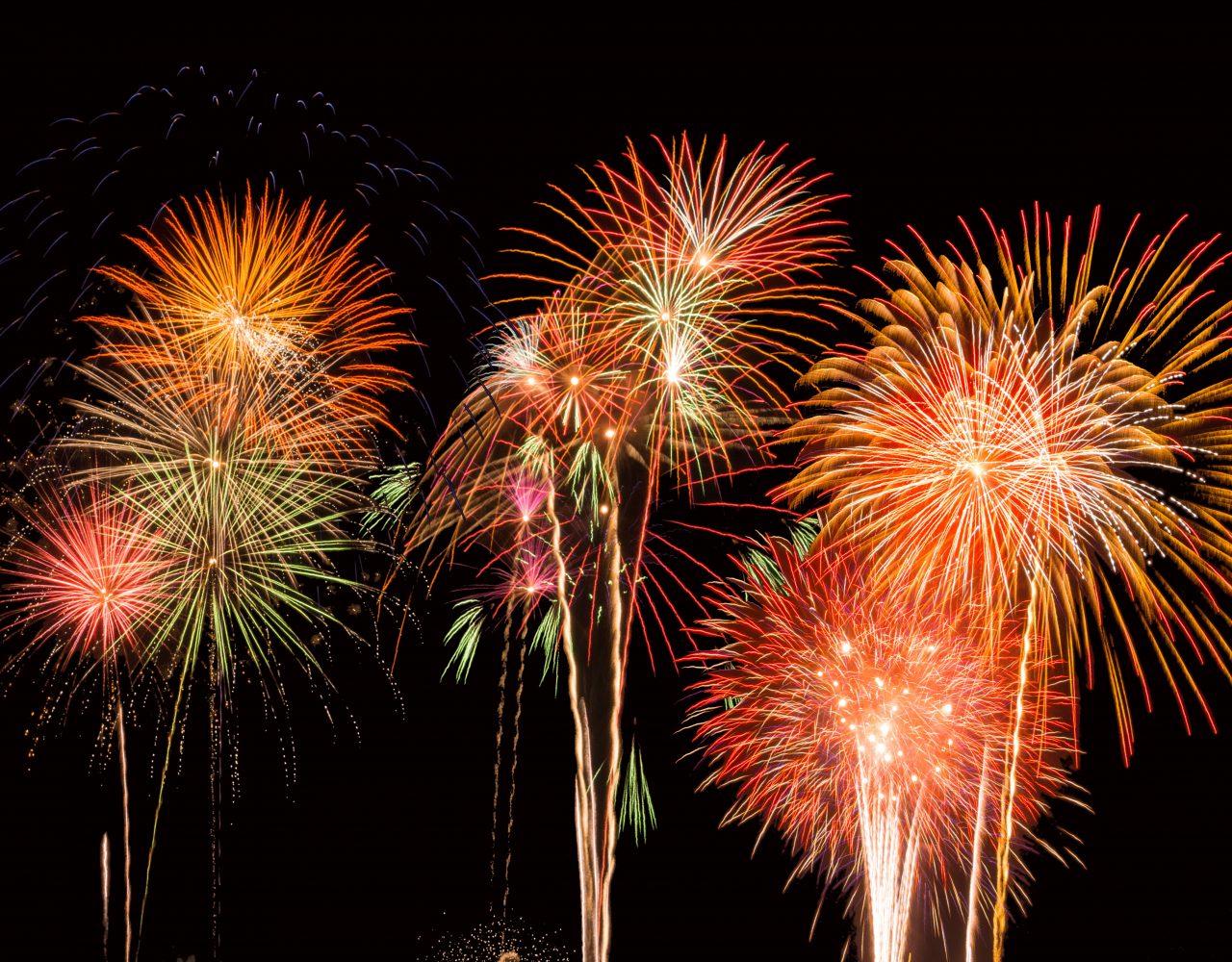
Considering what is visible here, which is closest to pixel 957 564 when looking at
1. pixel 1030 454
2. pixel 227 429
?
pixel 1030 454

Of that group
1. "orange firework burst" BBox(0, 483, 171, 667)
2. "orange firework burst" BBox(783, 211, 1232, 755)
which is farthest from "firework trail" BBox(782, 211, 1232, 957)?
"orange firework burst" BBox(0, 483, 171, 667)

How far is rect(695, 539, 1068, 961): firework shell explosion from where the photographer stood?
22156 mm

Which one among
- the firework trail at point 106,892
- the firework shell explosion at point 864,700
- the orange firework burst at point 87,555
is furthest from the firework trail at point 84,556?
the firework shell explosion at point 864,700

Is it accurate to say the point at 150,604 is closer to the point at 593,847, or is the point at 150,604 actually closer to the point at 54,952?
the point at 593,847

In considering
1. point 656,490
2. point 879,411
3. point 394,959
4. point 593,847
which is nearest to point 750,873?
point 394,959

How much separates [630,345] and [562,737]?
20.9m

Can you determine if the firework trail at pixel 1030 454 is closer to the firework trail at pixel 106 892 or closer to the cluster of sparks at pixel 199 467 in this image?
the cluster of sparks at pixel 199 467

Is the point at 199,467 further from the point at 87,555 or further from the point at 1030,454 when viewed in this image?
the point at 1030,454

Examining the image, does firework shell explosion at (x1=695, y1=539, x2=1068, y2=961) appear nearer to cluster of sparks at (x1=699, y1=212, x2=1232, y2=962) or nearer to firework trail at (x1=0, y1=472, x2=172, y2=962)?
cluster of sparks at (x1=699, y1=212, x2=1232, y2=962)

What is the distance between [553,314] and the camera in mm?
18703

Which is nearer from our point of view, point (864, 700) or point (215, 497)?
point (215, 497)

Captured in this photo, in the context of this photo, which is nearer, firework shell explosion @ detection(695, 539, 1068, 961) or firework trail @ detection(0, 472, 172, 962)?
firework trail @ detection(0, 472, 172, 962)

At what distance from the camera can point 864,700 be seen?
22938 millimetres

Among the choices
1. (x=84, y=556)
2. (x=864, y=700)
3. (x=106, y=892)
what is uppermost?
(x=84, y=556)
